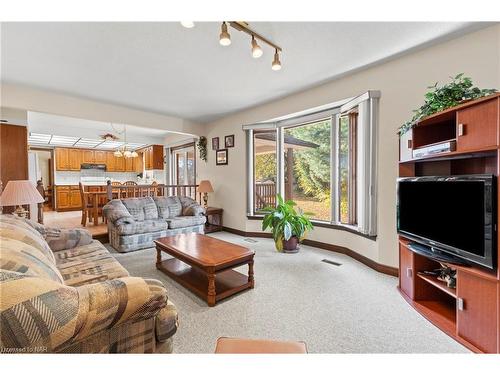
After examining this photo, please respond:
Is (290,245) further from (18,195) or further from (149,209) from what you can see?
(18,195)

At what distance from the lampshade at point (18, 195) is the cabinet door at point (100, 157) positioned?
6.11 m

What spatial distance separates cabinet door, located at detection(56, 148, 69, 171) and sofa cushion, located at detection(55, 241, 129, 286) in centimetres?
664

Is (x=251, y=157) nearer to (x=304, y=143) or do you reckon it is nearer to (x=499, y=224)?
(x=304, y=143)

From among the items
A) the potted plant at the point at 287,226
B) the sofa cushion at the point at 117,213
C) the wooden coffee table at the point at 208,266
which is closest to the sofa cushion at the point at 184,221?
the sofa cushion at the point at 117,213

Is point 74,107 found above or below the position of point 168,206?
above

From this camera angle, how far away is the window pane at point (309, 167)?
3746 mm

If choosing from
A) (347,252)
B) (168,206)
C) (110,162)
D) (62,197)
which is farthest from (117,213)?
(110,162)

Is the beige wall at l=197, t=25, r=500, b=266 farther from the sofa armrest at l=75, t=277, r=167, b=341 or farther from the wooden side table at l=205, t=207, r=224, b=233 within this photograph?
the sofa armrest at l=75, t=277, r=167, b=341

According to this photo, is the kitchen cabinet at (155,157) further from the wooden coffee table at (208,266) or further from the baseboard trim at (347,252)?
the wooden coffee table at (208,266)

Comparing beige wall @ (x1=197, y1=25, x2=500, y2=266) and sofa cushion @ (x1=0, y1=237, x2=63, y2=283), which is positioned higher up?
beige wall @ (x1=197, y1=25, x2=500, y2=266)

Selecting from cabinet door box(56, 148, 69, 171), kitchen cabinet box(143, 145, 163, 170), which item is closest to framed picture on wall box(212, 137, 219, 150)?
kitchen cabinet box(143, 145, 163, 170)

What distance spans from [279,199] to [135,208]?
2657 mm

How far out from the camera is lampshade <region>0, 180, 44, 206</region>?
239cm

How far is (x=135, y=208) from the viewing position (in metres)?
4.09
